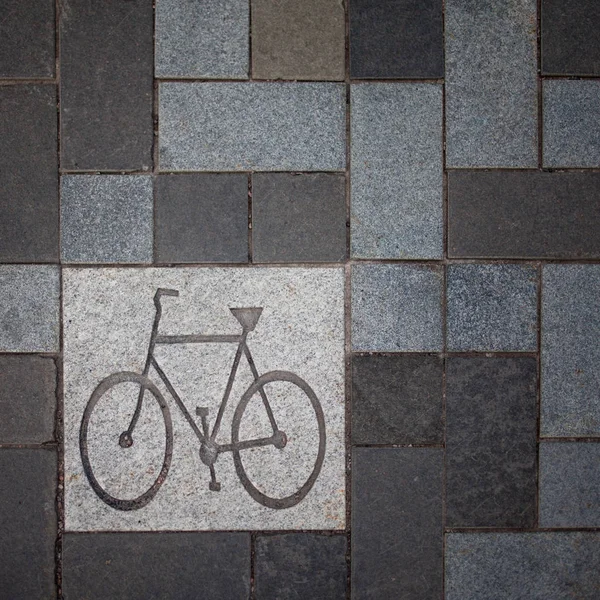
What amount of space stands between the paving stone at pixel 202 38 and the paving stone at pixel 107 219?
2.13ft

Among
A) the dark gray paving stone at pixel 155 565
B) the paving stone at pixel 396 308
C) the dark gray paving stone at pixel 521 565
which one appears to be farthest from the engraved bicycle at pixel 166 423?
the dark gray paving stone at pixel 521 565

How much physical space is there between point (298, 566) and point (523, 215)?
7.47 ft

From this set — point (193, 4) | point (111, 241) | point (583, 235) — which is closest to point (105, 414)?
point (111, 241)

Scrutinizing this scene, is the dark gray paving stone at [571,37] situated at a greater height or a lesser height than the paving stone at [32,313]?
greater

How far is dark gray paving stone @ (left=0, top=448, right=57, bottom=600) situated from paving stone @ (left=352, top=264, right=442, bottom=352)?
1826 mm

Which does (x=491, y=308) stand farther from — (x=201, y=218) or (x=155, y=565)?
(x=155, y=565)

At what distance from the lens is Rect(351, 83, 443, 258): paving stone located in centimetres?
285

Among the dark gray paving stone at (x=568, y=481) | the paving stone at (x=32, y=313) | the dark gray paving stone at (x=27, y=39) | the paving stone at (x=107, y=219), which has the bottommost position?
the dark gray paving stone at (x=568, y=481)

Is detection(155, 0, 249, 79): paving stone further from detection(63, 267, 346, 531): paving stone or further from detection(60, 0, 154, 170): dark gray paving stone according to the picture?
detection(63, 267, 346, 531): paving stone

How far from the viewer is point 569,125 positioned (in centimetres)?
290

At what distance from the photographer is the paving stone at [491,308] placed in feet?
9.41

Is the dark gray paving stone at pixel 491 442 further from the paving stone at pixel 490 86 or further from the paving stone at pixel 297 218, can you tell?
the paving stone at pixel 490 86

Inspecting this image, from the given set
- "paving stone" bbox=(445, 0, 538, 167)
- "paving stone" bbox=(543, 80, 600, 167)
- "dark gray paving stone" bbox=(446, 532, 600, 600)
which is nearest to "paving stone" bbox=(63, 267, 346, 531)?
"dark gray paving stone" bbox=(446, 532, 600, 600)

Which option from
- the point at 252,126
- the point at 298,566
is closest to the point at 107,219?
the point at 252,126
